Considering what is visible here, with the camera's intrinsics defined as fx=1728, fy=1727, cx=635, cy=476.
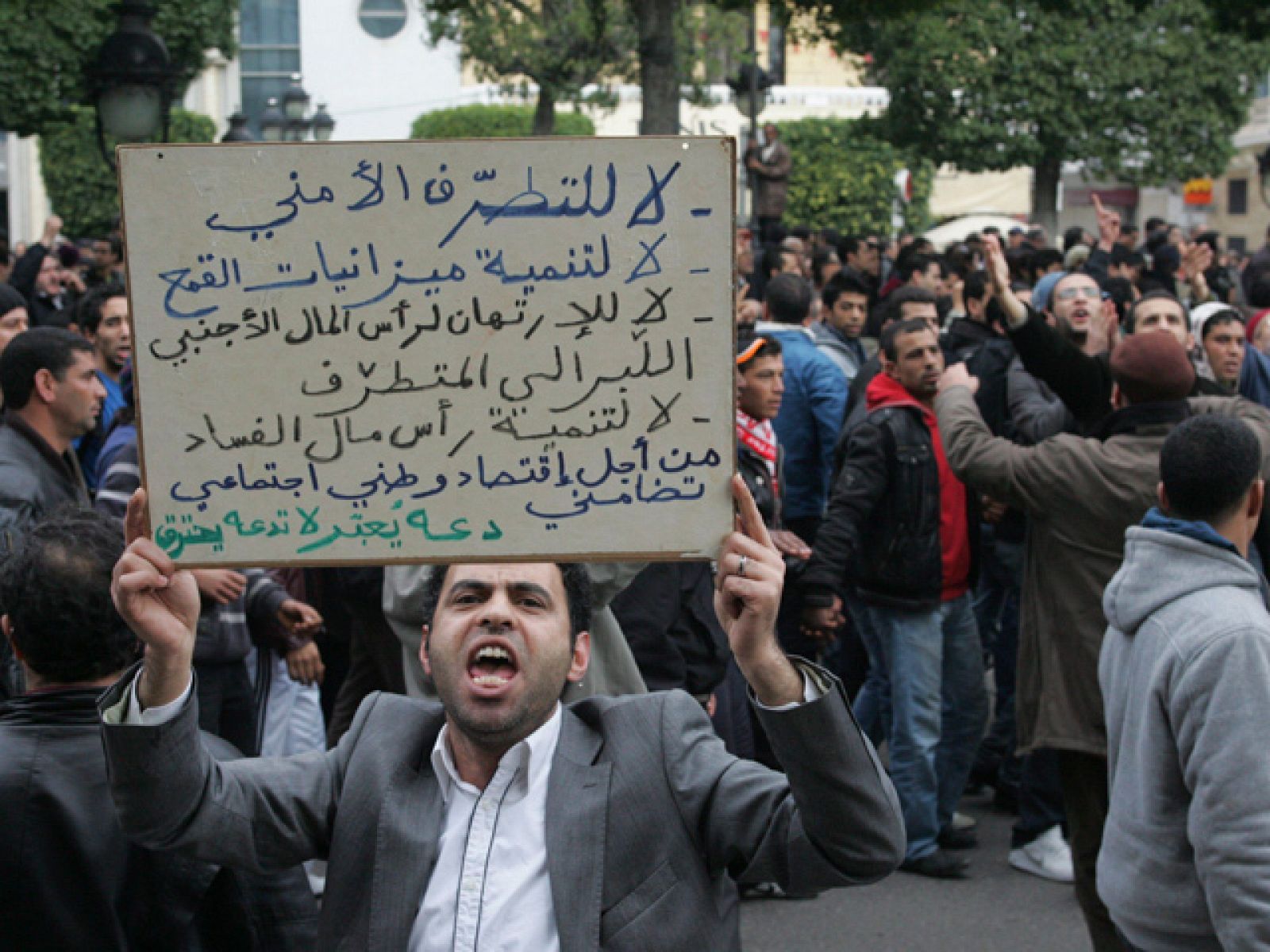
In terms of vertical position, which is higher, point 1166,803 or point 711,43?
point 711,43

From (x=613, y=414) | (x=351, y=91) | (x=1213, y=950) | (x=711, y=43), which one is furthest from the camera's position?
(x=351, y=91)

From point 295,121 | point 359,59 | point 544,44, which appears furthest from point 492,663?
point 359,59

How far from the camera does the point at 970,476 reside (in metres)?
5.40

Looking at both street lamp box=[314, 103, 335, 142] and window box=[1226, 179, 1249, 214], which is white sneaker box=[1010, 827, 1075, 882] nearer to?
street lamp box=[314, 103, 335, 142]

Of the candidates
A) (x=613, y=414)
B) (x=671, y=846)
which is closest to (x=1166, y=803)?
(x=671, y=846)

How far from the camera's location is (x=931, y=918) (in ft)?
19.3

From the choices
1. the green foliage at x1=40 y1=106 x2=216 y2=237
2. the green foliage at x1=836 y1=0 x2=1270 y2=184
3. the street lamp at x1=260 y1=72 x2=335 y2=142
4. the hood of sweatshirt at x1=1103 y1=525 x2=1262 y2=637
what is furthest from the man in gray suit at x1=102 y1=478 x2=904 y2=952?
the green foliage at x1=40 y1=106 x2=216 y2=237

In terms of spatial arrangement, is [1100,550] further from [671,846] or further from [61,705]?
[61,705]

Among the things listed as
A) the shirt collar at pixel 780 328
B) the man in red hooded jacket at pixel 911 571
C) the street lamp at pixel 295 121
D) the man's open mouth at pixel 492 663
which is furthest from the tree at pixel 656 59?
the man's open mouth at pixel 492 663

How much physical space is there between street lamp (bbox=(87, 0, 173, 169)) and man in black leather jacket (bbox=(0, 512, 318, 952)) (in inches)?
258

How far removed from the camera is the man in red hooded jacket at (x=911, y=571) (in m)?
6.01

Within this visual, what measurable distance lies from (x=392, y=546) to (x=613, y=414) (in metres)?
0.39

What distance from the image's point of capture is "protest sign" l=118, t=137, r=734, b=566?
8.39ft

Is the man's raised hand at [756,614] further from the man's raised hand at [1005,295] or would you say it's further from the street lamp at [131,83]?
the street lamp at [131,83]
